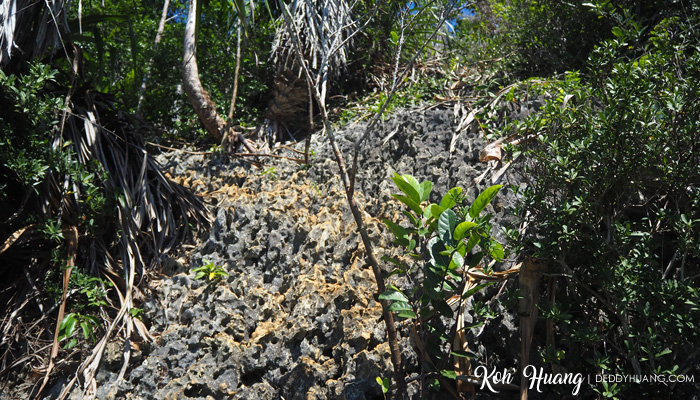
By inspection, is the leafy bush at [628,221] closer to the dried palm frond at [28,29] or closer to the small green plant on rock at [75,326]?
the small green plant on rock at [75,326]

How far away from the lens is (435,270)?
2291mm

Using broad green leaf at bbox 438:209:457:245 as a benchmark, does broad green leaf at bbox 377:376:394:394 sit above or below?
below

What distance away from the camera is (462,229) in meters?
2.18

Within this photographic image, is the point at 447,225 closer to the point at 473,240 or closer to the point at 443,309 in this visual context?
the point at 473,240

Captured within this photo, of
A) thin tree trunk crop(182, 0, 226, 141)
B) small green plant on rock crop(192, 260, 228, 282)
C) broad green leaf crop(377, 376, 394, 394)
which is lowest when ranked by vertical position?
broad green leaf crop(377, 376, 394, 394)

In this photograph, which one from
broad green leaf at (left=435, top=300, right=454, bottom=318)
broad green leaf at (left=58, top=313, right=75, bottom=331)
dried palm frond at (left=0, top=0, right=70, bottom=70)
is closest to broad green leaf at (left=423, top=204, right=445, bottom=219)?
broad green leaf at (left=435, top=300, right=454, bottom=318)

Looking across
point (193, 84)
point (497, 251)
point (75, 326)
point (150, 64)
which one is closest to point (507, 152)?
point (497, 251)

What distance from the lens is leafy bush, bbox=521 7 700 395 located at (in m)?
2.17

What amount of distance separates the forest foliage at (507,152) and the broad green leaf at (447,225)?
0.19m

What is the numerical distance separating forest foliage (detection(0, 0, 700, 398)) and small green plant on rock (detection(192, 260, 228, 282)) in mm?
412

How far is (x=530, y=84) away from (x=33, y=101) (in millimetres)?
3546

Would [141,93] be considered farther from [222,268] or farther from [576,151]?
[576,151]

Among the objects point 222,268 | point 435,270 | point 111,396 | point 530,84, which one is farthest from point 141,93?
point 435,270

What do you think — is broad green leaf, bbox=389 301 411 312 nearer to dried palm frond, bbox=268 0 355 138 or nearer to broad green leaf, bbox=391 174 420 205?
broad green leaf, bbox=391 174 420 205
